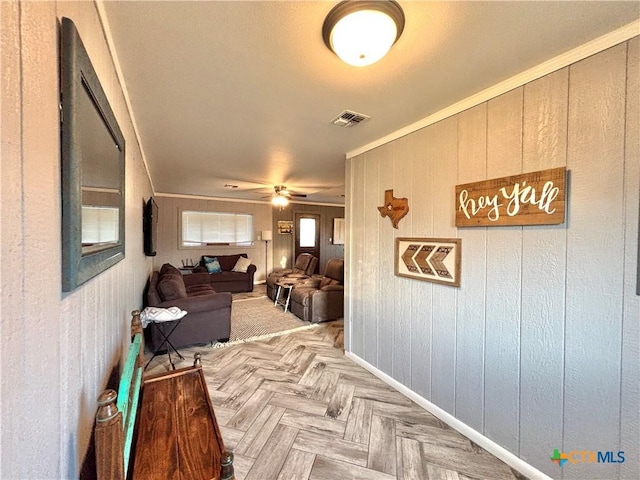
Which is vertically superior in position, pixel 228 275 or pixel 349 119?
pixel 349 119

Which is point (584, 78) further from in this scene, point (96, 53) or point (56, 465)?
point (56, 465)

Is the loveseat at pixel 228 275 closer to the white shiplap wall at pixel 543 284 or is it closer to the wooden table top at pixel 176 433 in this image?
the wooden table top at pixel 176 433

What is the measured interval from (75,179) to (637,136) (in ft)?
7.33

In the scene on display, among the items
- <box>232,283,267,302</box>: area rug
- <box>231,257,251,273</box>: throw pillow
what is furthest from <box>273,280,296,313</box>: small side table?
<box>231,257,251,273</box>: throw pillow

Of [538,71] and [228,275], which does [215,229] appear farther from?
[538,71]

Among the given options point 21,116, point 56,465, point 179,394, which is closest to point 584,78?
point 21,116

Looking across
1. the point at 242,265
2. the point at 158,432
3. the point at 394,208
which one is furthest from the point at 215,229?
the point at 158,432

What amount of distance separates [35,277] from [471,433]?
2.45 metres

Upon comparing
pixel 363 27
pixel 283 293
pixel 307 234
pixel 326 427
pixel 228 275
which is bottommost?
pixel 326 427

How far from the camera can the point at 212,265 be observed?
6047mm

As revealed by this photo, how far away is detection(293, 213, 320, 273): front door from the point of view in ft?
25.7

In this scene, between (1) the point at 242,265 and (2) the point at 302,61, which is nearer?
(2) the point at 302,61

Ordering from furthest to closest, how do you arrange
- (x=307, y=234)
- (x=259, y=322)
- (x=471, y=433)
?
(x=307, y=234), (x=259, y=322), (x=471, y=433)

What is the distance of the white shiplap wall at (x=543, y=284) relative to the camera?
4.15 ft
